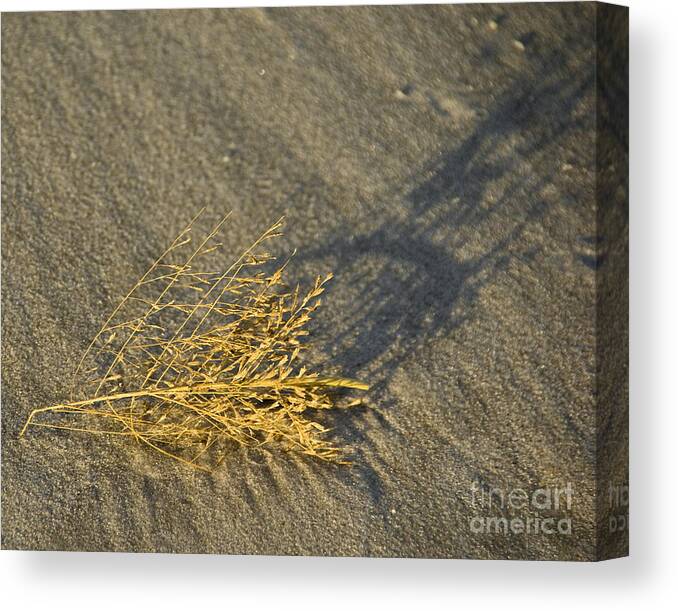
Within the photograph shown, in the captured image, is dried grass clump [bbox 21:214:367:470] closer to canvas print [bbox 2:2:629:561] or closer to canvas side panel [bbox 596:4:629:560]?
canvas print [bbox 2:2:629:561]

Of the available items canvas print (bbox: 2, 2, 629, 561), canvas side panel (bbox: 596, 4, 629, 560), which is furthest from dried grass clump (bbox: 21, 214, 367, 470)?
canvas side panel (bbox: 596, 4, 629, 560)

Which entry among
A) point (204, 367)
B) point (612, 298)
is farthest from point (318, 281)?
point (612, 298)

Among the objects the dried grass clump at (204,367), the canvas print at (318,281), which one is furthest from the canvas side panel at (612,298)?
the dried grass clump at (204,367)

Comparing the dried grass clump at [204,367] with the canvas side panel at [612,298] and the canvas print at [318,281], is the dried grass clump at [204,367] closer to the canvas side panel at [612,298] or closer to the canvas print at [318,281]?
the canvas print at [318,281]

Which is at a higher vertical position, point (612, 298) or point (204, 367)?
point (612, 298)

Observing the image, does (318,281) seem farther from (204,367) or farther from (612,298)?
(612,298)
